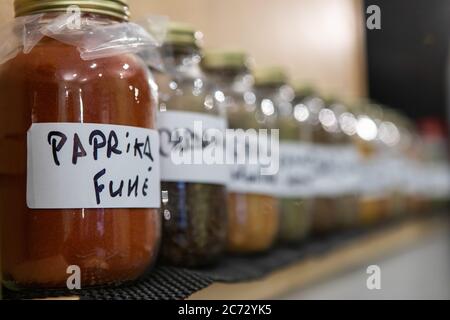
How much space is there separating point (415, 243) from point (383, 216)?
239 millimetres

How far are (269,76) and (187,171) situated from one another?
0.89 ft

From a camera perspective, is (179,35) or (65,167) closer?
(65,167)

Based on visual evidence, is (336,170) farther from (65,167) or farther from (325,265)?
(65,167)

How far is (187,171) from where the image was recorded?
1.90 ft

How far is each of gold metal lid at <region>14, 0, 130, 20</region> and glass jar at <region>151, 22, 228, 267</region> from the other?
4.8 inches

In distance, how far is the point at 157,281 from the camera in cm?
52

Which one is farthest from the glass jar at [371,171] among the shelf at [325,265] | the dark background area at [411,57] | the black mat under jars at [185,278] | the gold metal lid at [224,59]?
the gold metal lid at [224,59]

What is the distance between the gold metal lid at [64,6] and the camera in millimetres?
469

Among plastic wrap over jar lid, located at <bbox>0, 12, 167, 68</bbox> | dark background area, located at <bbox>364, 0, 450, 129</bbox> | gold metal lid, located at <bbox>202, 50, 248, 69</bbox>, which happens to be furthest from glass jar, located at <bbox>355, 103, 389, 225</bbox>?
plastic wrap over jar lid, located at <bbox>0, 12, 167, 68</bbox>

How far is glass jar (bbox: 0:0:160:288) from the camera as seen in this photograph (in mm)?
440

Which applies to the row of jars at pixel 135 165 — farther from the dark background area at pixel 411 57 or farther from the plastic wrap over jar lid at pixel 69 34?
the dark background area at pixel 411 57

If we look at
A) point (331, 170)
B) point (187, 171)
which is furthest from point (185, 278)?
point (331, 170)
